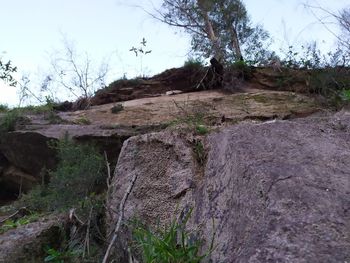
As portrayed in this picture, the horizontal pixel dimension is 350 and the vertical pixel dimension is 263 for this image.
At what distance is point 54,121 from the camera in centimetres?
979

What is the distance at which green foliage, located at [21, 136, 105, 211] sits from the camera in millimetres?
5758

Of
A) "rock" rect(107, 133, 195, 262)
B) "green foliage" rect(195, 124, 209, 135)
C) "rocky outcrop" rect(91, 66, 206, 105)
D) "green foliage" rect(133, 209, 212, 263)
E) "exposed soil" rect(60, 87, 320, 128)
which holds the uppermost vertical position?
"rocky outcrop" rect(91, 66, 206, 105)

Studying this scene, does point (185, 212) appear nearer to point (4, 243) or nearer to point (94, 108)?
point (4, 243)

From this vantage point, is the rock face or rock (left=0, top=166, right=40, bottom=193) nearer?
the rock face

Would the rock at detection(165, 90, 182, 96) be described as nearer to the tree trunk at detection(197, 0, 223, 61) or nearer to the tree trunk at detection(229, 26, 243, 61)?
the tree trunk at detection(197, 0, 223, 61)

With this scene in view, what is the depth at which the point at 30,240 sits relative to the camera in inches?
178

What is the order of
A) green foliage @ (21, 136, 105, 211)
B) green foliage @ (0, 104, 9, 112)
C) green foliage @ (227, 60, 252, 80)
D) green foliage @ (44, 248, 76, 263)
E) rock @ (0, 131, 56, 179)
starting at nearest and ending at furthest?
green foliage @ (44, 248, 76, 263) → green foliage @ (21, 136, 105, 211) → rock @ (0, 131, 56, 179) → green foliage @ (227, 60, 252, 80) → green foliage @ (0, 104, 9, 112)

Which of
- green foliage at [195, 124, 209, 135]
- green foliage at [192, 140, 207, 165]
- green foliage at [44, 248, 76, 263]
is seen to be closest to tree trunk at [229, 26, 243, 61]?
green foliage at [195, 124, 209, 135]

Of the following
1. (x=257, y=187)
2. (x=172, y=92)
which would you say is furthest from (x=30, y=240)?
(x=172, y=92)

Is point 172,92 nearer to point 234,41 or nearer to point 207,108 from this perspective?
point 207,108

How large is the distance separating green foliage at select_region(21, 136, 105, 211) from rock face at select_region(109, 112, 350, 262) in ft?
3.46

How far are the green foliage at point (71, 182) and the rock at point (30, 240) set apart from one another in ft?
2.17

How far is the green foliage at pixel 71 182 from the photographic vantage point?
227 inches

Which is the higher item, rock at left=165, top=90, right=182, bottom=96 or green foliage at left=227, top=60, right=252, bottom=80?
green foliage at left=227, top=60, right=252, bottom=80
